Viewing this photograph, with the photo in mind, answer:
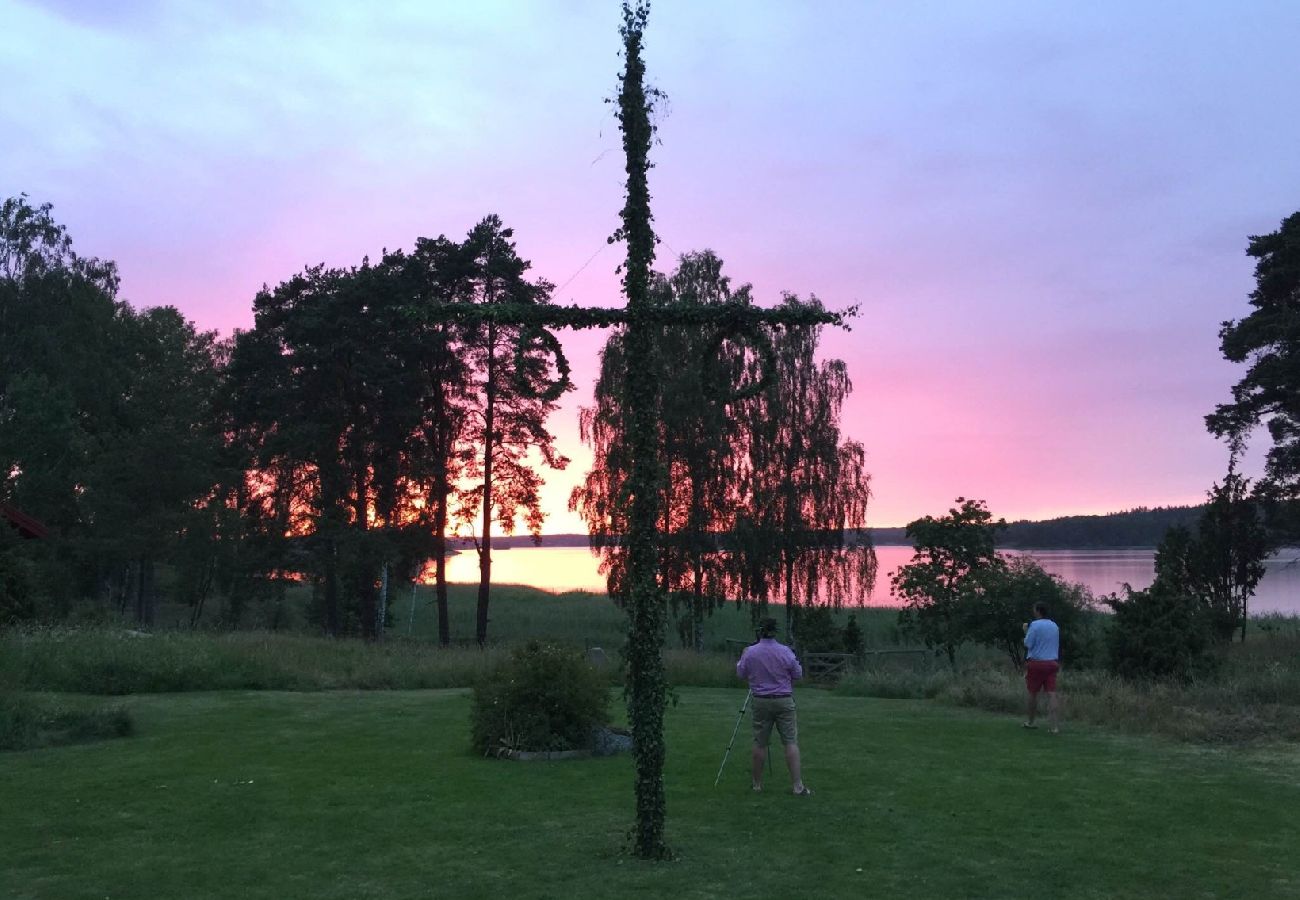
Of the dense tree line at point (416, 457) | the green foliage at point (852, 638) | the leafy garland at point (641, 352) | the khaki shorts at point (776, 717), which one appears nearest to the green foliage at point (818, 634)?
the green foliage at point (852, 638)

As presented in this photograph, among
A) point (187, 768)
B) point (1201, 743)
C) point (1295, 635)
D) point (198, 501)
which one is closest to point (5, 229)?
point (198, 501)

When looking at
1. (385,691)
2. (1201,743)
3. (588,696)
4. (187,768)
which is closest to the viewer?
(187,768)

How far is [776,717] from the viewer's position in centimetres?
1019

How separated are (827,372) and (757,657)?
2892cm

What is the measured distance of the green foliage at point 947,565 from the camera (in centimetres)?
2894

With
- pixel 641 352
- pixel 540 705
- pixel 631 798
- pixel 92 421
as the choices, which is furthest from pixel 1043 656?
pixel 92 421

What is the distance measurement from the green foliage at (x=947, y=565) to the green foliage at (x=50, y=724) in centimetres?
2116

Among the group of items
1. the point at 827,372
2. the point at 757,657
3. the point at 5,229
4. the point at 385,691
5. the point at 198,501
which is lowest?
the point at 385,691

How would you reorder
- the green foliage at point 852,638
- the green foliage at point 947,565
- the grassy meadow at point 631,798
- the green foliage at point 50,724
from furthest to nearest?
the green foliage at point 852,638, the green foliage at point 947,565, the green foliage at point 50,724, the grassy meadow at point 631,798

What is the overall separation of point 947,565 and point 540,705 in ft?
64.2

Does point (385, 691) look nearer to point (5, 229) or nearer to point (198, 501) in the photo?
point (198, 501)

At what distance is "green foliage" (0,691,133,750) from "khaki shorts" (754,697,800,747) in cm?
→ 937

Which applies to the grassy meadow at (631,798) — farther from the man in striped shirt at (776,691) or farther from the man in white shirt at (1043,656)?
the man in white shirt at (1043,656)

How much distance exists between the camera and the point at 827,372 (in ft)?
125
